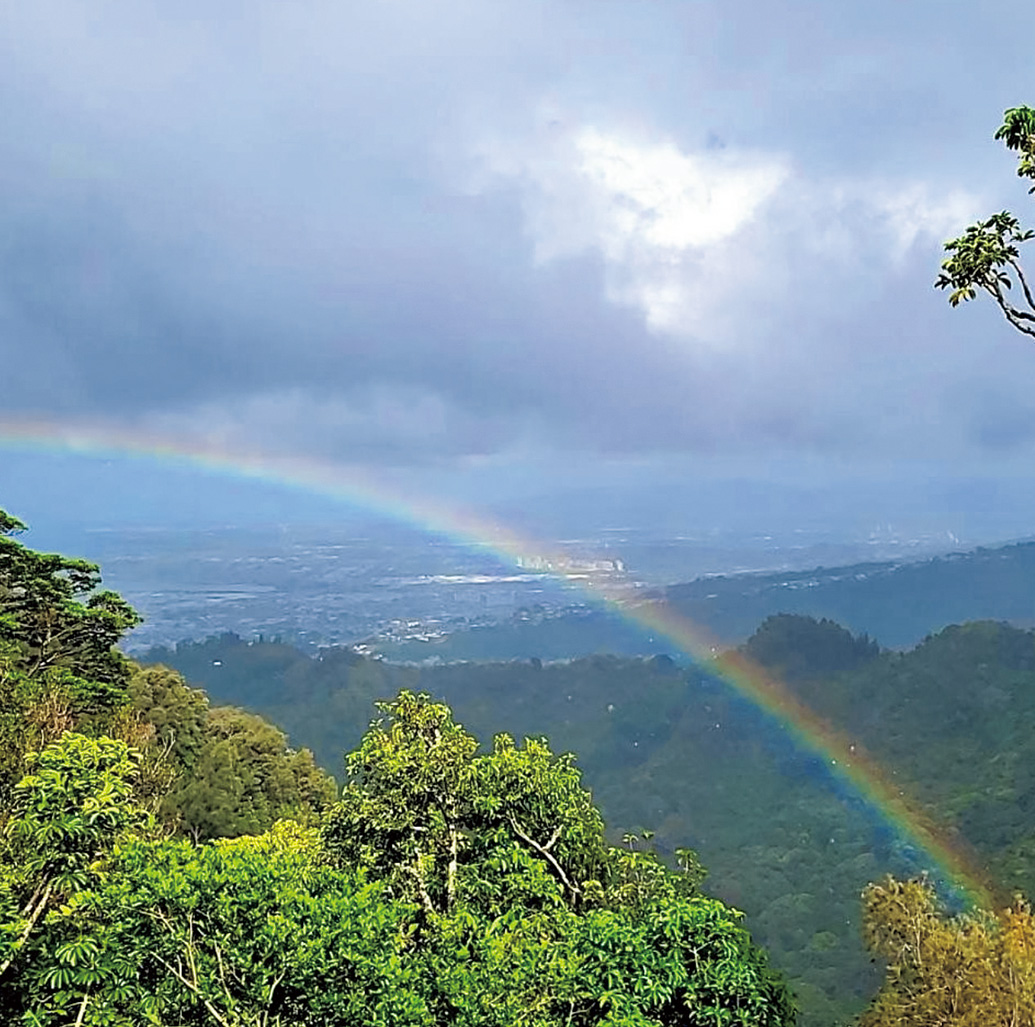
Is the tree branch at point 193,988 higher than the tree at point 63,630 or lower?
lower

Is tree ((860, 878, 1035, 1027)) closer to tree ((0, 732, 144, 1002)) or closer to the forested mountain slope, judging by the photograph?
tree ((0, 732, 144, 1002))

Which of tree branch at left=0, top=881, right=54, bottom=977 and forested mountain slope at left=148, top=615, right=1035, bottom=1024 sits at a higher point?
tree branch at left=0, top=881, right=54, bottom=977

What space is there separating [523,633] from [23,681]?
18470 cm

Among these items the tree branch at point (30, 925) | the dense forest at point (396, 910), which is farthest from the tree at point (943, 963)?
the tree branch at point (30, 925)

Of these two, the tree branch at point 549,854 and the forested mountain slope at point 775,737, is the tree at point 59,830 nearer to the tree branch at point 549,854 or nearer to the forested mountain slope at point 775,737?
the tree branch at point 549,854

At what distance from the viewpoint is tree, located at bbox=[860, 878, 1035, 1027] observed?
1086 cm

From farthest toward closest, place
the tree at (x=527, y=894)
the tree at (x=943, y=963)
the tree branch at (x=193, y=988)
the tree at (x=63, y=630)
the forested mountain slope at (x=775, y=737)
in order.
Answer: the forested mountain slope at (x=775, y=737), the tree at (x=63, y=630), the tree at (x=943, y=963), the tree at (x=527, y=894), the tree branch at (x=193, y=988)

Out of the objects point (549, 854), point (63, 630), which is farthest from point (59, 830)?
point (63, 630)

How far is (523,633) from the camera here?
200m

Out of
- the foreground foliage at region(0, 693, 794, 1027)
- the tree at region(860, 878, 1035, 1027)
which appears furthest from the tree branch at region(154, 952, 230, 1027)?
the tree at region(860, 878, 1035, 1027)

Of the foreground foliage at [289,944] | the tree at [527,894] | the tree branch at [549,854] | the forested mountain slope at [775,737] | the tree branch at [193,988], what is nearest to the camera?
the tree branch at [193,988]

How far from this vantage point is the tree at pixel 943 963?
10.9 m

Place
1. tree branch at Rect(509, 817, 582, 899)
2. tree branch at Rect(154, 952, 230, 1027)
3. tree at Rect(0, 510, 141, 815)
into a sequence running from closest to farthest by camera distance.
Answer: tree branch at Rect(154, 952, 230, 1027), tree branch at Rect(509, 817, 582, 899), tree at Rect(0, 510, 141, 815)

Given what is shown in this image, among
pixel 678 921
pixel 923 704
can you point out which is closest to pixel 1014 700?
pixel 923 704
